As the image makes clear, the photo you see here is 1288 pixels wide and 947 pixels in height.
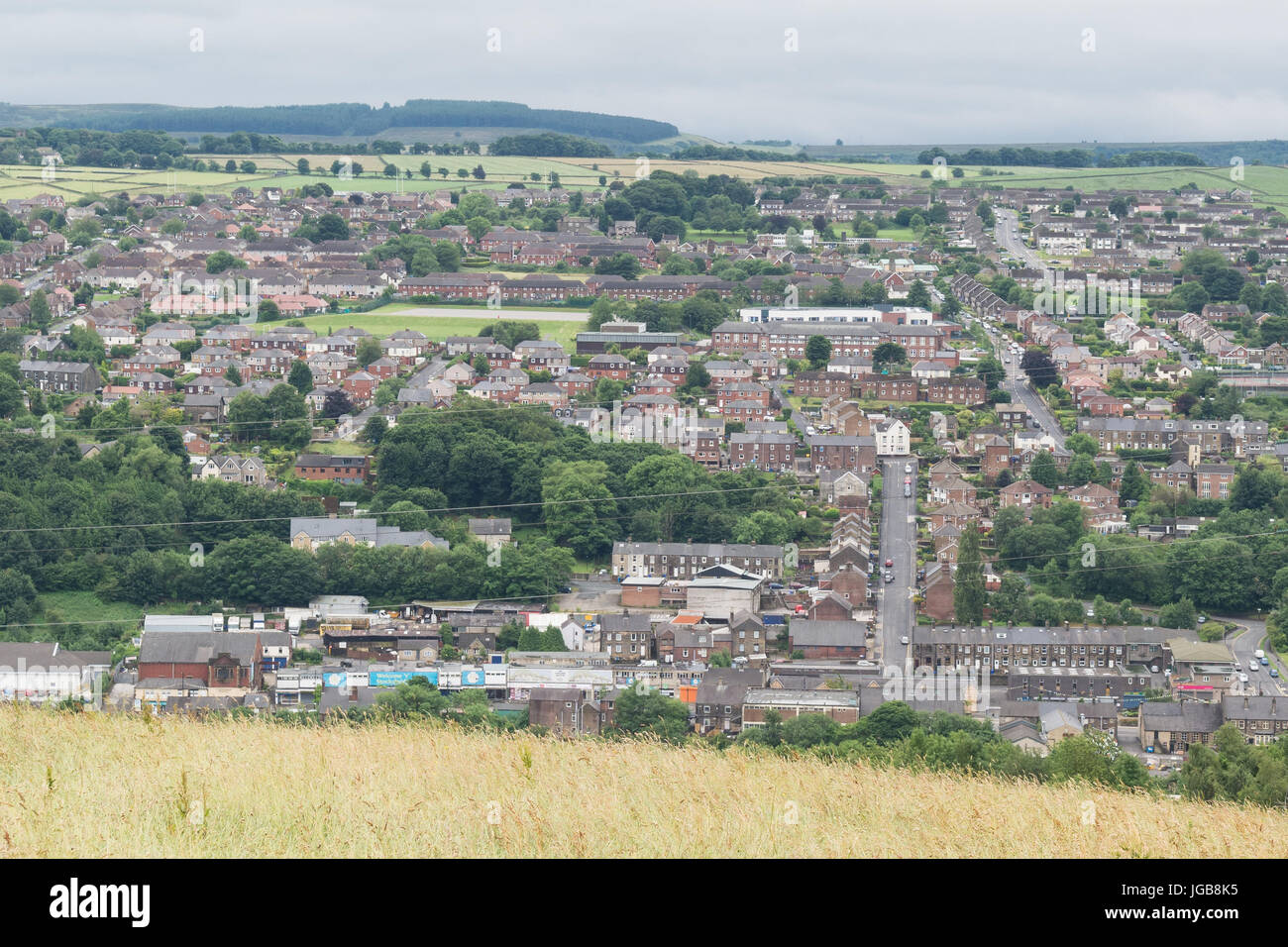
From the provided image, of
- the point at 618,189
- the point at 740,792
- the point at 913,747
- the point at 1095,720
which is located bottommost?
the point at 1095,720

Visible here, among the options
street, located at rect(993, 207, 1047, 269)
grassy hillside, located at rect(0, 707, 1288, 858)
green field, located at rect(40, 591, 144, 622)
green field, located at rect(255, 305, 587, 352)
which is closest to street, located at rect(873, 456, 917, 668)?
green field, located at rect(40, 591, 144, 622)

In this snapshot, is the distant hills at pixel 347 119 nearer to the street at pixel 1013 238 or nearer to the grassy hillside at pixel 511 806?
the street at pixel 1013 238

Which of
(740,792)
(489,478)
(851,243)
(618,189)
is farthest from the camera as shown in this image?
(618,189)

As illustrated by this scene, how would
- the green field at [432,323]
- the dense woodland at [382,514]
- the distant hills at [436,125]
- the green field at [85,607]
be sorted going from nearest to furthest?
the green field at [85,607]
the dense woodland at [382,514]
the green field at [432,323]
the distant hills at [436,125]

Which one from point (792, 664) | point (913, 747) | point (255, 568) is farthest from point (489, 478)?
point (913, 747)

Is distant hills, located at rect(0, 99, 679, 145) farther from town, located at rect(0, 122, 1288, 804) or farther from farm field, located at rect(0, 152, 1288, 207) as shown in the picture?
town, located at rect(0, 122, 1288, 804)

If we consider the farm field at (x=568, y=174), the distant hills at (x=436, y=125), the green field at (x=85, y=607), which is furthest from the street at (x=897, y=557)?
the distant hills at (x=436, y=125)

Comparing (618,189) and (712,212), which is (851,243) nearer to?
(712,212)
